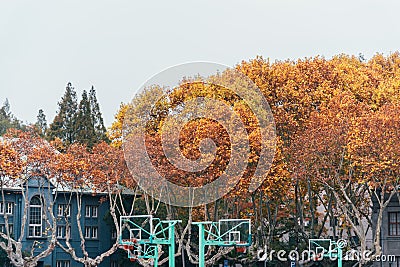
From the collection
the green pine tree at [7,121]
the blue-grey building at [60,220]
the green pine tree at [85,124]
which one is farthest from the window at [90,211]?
the green pine tree at [7,121]

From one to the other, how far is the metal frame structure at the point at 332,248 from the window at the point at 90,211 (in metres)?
16.4

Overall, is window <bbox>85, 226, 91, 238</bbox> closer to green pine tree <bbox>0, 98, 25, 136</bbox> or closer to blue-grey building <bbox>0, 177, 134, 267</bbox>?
blue-grey building <bbox>0, 177, 134, 267</bbox>

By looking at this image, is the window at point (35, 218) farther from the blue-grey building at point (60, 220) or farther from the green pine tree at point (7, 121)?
the green pine tree at point (7, 121)

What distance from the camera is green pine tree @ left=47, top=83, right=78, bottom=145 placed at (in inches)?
3014

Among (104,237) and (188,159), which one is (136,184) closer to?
(188,159)

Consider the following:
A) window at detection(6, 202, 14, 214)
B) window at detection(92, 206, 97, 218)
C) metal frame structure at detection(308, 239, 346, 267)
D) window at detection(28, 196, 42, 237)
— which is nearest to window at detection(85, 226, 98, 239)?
window at detection(92, 206, 97, 218)

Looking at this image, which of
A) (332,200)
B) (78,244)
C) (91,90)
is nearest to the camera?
(332,200)

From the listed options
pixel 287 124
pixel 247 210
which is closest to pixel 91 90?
pixel 247 210

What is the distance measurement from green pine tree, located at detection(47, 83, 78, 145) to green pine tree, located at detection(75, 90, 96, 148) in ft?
2.68

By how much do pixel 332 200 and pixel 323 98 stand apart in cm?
727

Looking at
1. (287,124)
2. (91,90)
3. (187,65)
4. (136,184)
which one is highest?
(91,90)

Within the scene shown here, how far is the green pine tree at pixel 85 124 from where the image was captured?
73806mm

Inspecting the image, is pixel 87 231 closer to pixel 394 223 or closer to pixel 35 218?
pixel 35 218

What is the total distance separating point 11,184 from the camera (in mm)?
44406
